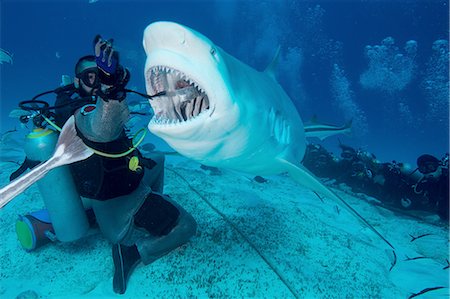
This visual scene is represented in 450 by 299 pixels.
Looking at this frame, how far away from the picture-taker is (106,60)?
1.41m

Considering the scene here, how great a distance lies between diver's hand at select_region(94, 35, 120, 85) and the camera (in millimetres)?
1377

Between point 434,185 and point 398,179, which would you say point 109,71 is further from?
point 398,179

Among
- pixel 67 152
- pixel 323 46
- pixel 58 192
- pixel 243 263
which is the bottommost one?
pixel 243 263

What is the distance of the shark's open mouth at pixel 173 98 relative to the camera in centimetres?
221

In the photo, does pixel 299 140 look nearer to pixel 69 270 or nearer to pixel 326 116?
pixel 69 270

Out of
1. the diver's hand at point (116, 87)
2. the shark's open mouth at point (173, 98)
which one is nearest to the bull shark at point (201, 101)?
the shark's open mouth at point (173, 98)

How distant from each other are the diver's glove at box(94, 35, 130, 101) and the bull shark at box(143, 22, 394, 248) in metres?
0.48

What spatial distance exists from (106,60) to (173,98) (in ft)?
3.16

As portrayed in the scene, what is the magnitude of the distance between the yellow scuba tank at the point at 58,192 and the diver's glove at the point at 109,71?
161cm

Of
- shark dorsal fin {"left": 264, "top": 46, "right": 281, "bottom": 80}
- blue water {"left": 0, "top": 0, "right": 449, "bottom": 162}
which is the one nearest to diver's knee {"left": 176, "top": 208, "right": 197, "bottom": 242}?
shark dorsal fin {"left": 264, "top": 46, "right": 281, "bottom": 80}

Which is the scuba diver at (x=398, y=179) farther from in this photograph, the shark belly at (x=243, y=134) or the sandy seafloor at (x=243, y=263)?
the shark belly at (x=243, y=134)

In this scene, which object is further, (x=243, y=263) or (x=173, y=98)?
(x=243, y=263)

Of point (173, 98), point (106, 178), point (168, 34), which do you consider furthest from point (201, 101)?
point (106, 178)

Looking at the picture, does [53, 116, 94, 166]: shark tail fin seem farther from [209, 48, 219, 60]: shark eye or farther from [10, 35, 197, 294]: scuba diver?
[209, 48, 219, 60]: shark eye
